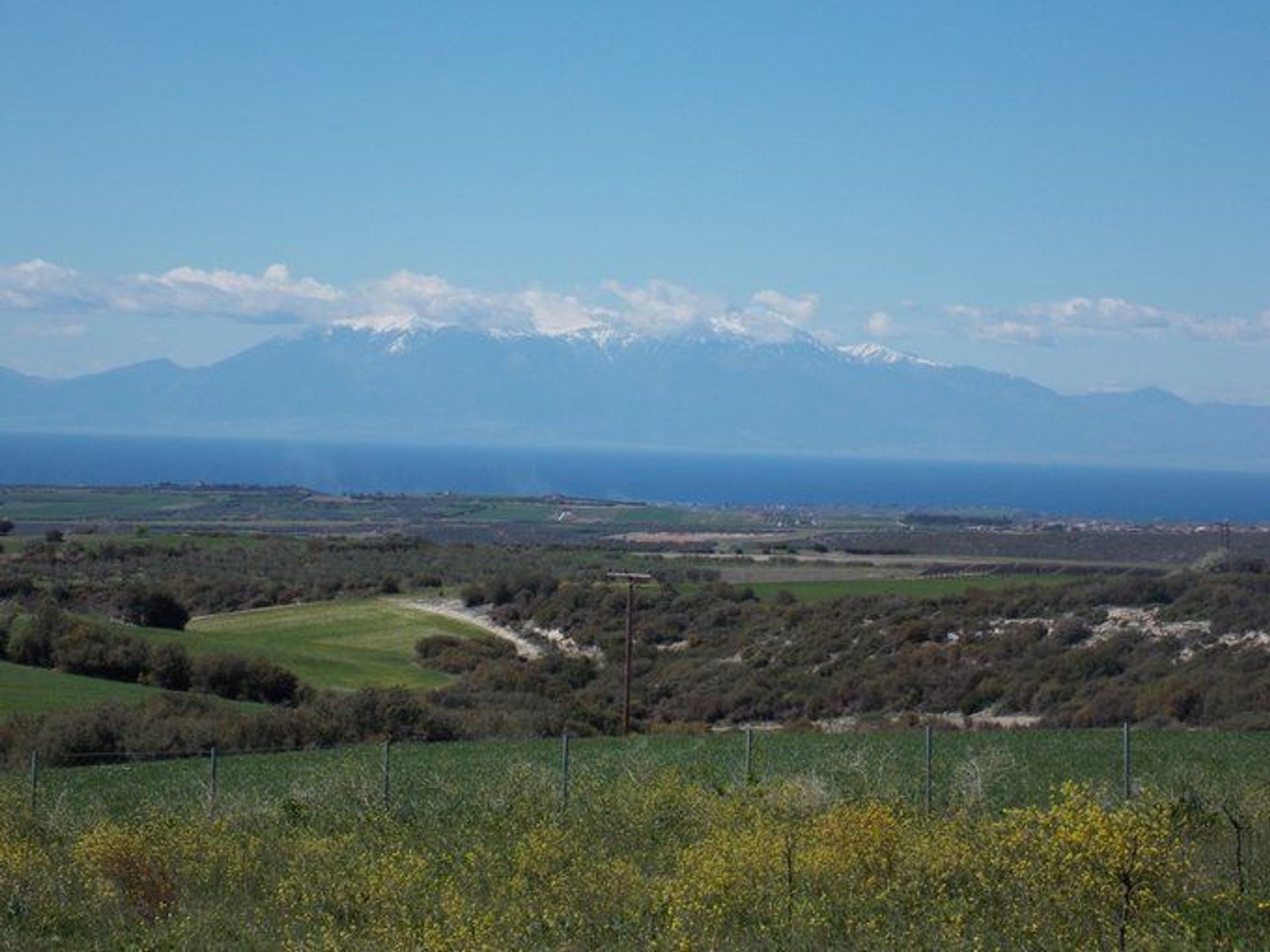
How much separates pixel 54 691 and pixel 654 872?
1077 inches

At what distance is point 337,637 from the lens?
61.8m

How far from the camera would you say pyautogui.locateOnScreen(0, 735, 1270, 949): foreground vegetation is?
1154 centimetres

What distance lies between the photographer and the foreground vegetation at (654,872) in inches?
454

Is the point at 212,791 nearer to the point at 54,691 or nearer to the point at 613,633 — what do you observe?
the point at 54,691

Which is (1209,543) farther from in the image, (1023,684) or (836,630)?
(1023,684)

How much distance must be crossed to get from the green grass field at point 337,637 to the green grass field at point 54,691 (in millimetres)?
5406

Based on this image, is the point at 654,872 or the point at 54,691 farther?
the point at 54,691

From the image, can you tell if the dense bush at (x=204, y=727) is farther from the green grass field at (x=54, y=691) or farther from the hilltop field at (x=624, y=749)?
the green grass field at (x=54, y=691)

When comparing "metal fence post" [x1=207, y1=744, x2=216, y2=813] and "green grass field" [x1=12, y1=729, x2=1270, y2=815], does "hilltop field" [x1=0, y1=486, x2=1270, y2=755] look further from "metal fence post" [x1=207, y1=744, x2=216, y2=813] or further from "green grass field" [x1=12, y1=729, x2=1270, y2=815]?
"metal fence post" [x1=207, y1=744, x2=216, y2=813]

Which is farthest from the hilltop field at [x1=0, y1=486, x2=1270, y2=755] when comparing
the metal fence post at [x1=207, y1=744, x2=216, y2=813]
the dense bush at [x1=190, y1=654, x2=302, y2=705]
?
the metal fence post at [x1=207, y1=744, x2=216, y2=813]

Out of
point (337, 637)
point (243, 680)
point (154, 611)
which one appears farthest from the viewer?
point (337, 637)

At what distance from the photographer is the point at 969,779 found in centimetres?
2039

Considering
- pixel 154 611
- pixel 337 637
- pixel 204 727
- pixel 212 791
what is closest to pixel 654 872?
pixel 212 791

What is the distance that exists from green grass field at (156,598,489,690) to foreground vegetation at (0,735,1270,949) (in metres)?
31.0
